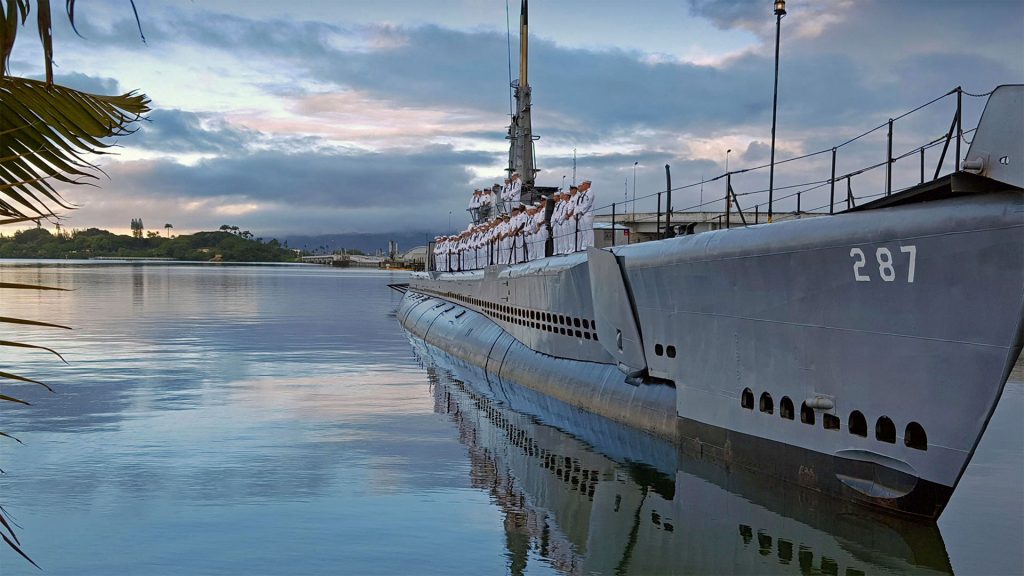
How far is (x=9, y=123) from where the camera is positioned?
10.1 ft

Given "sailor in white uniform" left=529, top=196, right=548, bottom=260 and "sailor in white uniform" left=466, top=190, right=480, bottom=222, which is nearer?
"sailor in white uniform" left=529, top=196, right=548, bottom=260

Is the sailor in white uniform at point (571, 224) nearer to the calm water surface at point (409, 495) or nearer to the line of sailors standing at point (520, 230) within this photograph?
the line of sailors standing at point (520, 230)

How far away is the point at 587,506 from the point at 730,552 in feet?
7.47

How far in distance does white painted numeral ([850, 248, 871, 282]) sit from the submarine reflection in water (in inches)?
92.0

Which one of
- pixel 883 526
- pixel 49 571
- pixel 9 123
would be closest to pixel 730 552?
pixel 883 526

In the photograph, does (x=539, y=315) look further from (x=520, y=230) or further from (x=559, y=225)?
(x=520, y=230)

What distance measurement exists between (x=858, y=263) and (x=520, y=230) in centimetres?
1574

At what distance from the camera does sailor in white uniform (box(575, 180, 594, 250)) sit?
18188mm

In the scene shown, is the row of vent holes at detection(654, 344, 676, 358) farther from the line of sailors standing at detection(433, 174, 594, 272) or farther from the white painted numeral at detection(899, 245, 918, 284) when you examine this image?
the line of sailors standing at detection(433, 174, 594, 272)

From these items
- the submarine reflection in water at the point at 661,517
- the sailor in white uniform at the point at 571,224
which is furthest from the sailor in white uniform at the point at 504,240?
the submarine reflection in water at the point at 661,517

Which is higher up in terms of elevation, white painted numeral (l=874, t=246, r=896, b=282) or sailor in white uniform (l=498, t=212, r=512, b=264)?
sailor in white uniform (l=498, t=212, r=512, b=264)

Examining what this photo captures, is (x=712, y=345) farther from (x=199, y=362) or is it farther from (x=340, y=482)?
(x=199, y=362)

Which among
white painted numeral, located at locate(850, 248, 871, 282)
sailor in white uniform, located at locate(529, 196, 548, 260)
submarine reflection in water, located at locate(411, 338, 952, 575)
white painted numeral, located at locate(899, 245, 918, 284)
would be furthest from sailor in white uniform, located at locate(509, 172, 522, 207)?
white painted numeral, located at locate(899, 245, 918, 284)

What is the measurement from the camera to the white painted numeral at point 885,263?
858 centimetres
